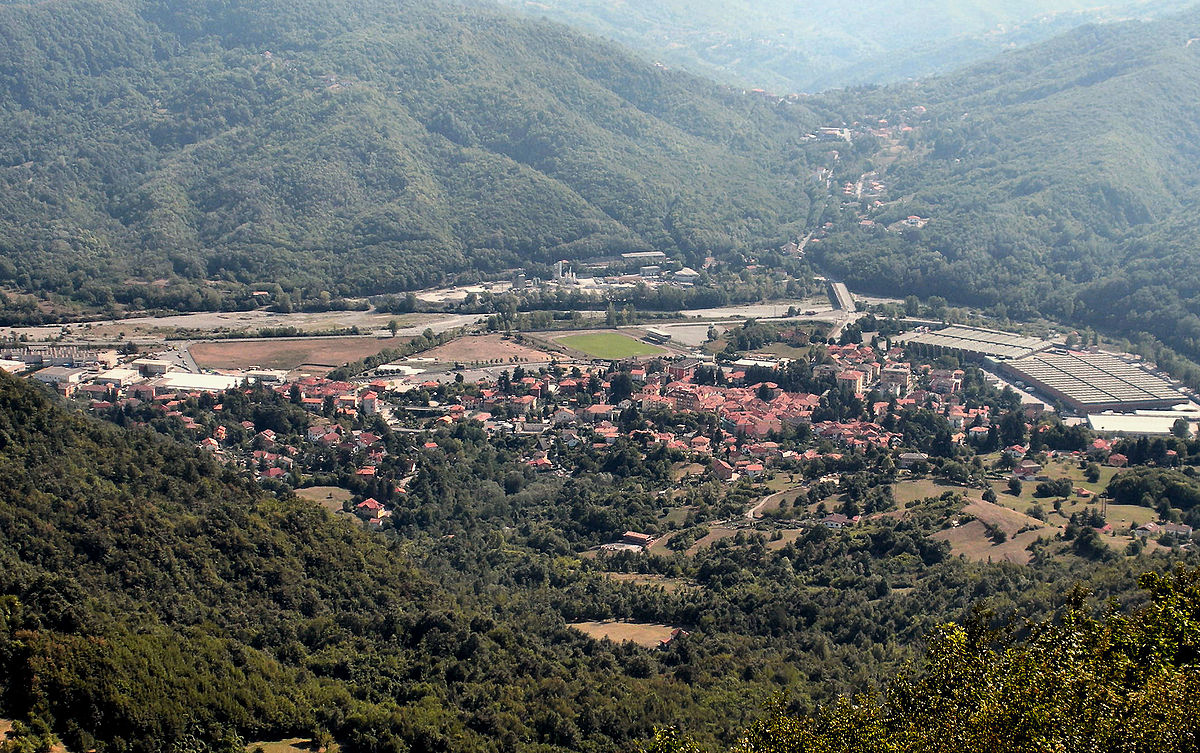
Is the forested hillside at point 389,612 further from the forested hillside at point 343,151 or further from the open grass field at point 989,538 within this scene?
the forested hillside at point 343,151

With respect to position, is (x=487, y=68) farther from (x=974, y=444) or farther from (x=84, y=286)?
(x=974, y=444)

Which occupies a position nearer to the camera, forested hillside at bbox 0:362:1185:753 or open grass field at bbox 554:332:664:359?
forested hillside at bbox 0:362:1185:753

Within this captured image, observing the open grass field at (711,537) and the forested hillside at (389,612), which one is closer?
the forested hillside at (389,612)

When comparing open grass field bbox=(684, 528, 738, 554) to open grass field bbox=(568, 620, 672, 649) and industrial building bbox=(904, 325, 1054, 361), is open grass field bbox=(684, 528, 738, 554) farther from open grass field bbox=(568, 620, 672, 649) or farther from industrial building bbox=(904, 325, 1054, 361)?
industrial building bbox=(904, 325, 1054, 361)

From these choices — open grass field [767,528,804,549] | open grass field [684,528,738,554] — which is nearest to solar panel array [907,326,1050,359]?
open grass field [767,528,804,549]

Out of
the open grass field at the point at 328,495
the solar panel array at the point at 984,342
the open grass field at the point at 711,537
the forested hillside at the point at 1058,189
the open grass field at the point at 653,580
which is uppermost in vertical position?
the forested hillside at the point at 1058,189

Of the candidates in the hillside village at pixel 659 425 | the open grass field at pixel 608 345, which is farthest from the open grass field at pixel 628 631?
the open grass field at pixel 608 345
